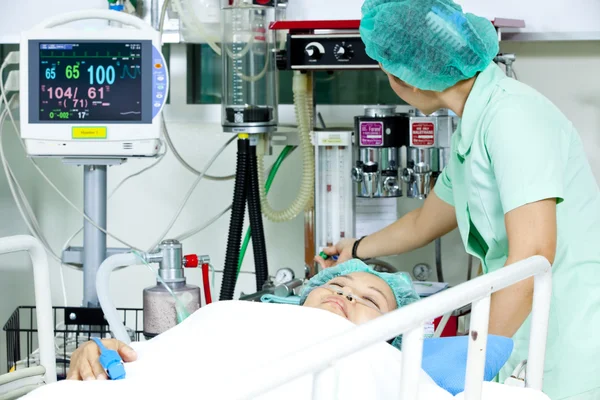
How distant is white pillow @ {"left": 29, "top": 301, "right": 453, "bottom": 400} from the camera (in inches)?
49.0

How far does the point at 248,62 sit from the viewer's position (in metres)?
2.54

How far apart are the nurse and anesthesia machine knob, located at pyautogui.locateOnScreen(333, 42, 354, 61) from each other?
1.83ft

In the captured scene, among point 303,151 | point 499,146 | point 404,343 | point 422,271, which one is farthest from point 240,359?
point 422,271

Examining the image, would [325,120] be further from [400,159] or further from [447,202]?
[447,202]

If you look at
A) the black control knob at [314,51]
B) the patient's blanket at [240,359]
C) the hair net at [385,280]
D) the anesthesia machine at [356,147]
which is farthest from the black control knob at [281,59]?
the patient's blanket at [240,359]

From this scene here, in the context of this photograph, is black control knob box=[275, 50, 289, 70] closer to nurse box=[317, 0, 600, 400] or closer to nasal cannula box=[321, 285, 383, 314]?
nurse box=[317, 0, 600, 400]

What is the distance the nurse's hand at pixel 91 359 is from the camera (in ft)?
4.49

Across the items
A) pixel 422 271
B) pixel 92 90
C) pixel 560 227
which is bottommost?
pixel 422 271

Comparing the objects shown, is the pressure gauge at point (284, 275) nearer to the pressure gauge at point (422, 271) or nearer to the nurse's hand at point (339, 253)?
the nurse's hand at point (339, 253)

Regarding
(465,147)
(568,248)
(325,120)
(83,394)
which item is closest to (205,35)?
(325,120)

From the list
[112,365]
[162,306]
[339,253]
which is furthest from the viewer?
[339,253]

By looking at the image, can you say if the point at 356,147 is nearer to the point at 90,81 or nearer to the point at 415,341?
the point at 90,81

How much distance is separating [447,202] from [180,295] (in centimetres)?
66

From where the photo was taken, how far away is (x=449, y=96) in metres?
1.73
